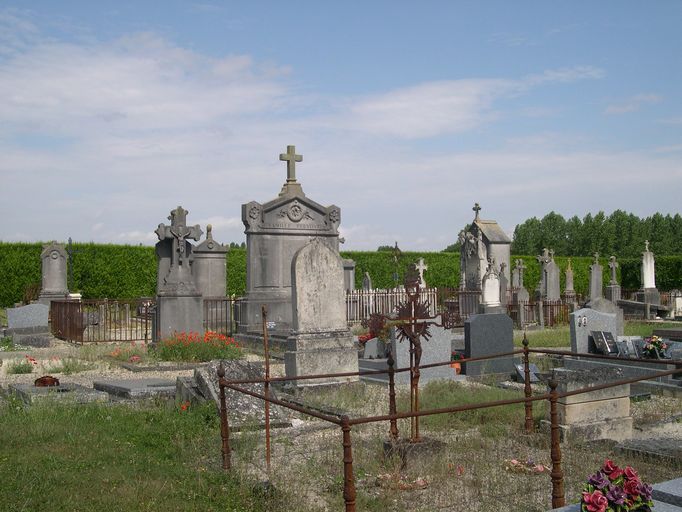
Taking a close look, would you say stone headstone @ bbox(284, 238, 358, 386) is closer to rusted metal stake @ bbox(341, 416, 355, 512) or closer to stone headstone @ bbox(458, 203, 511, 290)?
rusted metal stake @ bbox(341, 416, 355, 512)

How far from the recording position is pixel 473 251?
2720 centimetres

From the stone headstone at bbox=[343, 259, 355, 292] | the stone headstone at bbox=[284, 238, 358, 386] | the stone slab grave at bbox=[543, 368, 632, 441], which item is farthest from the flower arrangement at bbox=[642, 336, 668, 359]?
the stone headstone at bbox=[343, 259, 355, 292]

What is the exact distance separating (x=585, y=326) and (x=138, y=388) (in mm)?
7457

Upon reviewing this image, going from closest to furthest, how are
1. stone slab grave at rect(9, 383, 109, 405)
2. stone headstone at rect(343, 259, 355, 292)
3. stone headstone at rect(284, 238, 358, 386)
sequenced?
stone slab grave at rect(9, 383, 109, 405)
stone headstone at rect(284, 238, 358, 386)
stone headstone at rect(343, 259, 355, 292)

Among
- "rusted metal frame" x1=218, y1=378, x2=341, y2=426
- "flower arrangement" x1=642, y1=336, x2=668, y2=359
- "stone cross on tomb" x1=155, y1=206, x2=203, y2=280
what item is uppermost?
"stone cross on tomb" x1=155, y1=206, x2=203, y2=280

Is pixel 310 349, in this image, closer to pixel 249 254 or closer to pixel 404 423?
pixel 404 423

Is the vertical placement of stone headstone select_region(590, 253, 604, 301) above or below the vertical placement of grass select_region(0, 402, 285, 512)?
above

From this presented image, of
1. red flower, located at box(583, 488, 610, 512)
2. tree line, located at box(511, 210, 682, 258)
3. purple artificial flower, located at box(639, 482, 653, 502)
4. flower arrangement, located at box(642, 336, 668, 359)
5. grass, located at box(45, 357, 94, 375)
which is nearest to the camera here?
red flower, located at box(583, 488, 610, 512)

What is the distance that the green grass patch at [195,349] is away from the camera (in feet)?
45.8

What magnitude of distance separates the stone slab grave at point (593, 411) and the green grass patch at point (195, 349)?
7.45 metres

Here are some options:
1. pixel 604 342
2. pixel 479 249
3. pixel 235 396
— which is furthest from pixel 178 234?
pixel 479 249

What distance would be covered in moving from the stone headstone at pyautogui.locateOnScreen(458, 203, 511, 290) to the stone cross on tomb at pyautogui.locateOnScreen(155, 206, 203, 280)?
1279cm

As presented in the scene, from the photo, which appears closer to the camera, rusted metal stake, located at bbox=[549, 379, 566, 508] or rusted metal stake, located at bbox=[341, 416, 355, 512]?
rusted metal stake, located at bbox=[341, 416, 355, 512]

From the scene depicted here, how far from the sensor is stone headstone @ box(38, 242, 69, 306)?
23.2 meters
